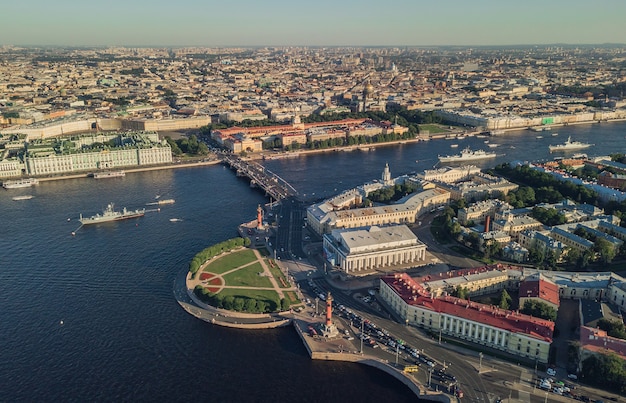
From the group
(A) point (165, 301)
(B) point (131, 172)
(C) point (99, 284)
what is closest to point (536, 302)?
(A) point (165, 301)

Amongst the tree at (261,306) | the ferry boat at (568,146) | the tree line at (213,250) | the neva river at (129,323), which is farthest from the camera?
the ferry boat at (568,146)

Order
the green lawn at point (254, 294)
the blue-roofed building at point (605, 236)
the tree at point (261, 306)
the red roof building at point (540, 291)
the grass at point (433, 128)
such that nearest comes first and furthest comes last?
the red roof building at point (540, 291) < the tree at point (261, 306) < the green lawn at point (254, 294) < the blue-roofed building at point (605, 236) < the grass at point (433, 128)

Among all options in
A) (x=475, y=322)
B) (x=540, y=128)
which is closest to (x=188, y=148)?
(x=475, y=322)

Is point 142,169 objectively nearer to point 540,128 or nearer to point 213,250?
point 213,250

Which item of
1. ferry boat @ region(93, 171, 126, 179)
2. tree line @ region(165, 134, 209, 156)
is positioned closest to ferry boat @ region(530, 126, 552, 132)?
tree line @ region(165, 134, 209, 156)

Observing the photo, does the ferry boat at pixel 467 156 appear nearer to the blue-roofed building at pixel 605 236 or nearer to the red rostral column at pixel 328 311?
the blue-roofed building at pixel 605 236

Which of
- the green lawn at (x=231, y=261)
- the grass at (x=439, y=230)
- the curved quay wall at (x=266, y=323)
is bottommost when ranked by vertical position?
the curved quay wall at (x=266, y=323)

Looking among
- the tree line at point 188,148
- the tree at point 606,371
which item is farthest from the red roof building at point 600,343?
the tree line at point 188,148
